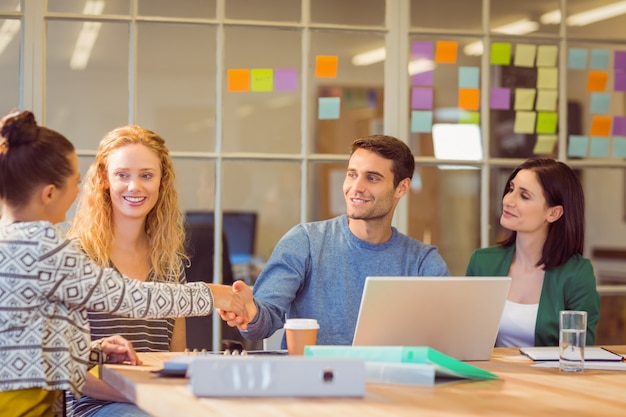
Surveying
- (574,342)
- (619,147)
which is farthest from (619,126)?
(574,342)

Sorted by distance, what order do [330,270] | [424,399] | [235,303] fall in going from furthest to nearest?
[330,270] < [235,303] < [424,399]

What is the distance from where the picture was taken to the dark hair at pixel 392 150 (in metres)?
3.18

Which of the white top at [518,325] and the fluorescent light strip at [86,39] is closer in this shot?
the white top at [518,325]

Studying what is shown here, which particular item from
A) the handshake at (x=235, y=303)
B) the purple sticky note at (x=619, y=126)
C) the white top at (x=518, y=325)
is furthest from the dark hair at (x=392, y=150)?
the purple sticky note at (x=619, y=126)

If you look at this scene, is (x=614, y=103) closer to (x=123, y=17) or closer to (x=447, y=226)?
(x=447, y=226)

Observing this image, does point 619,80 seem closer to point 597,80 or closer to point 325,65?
point 597,80

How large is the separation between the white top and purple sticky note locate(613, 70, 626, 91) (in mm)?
1568

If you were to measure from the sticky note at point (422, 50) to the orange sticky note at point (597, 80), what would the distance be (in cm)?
72

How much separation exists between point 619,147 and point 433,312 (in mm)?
2258

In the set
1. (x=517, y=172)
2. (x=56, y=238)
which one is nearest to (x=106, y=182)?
(x=56, y=238)

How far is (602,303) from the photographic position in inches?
168

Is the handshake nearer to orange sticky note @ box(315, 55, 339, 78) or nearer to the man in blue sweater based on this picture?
the man in blue sweater

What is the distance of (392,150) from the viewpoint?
319 centimetres

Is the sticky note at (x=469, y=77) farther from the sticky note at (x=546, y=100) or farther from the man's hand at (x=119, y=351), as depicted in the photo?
the man's hand at (x=119, y=351)
